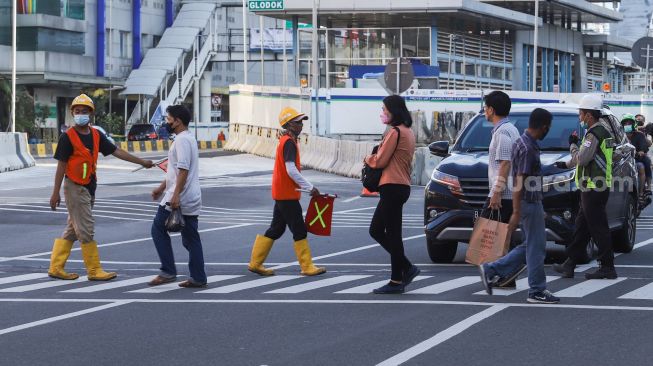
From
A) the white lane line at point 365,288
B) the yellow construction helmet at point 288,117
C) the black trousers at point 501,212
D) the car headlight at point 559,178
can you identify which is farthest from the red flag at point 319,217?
the car headlight at point 559,178

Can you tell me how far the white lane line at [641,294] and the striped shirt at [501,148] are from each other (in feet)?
4.38

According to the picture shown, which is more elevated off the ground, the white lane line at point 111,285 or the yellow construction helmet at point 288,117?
the yellow construction helmet at point 288,117

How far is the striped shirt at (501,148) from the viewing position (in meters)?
12.5

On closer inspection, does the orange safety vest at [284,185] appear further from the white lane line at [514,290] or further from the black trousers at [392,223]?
the white lane line at [514,290]

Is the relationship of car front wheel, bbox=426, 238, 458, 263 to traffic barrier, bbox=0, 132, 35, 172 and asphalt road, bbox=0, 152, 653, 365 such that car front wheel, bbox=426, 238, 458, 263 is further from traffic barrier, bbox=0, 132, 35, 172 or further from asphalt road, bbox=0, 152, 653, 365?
traffic barrier, bbox=0, 132, 35, 172

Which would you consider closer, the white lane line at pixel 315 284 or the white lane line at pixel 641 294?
the white lane line at pixel 641 294

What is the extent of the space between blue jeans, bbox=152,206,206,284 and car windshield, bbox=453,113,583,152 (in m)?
3.90

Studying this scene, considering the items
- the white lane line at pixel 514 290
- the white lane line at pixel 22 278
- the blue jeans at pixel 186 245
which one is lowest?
the white lane line at pixel 22 278

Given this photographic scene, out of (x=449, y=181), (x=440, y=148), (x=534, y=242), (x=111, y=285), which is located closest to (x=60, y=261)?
(x=111, y=285)

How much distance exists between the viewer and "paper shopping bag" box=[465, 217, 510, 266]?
1233cm

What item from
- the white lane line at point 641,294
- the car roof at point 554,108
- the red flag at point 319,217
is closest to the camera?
the white lane line at point 641,294

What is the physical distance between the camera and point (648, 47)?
43250 mm

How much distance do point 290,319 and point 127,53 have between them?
7863 centimetres

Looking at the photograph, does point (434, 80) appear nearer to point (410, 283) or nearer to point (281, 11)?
point (281, 11)
